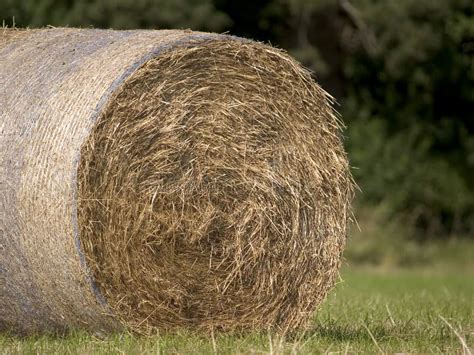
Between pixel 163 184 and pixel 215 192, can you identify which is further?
pixel 215 192

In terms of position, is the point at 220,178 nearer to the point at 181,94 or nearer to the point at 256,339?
the point at 181,94

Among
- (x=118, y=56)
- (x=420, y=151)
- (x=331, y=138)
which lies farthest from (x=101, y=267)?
(x=420, y=151)

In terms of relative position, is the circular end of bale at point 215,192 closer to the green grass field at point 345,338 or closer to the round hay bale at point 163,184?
the round hay bale at point 163,184

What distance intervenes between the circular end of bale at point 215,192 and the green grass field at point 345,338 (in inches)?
12.0

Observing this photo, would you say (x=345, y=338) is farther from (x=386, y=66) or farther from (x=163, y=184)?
(x=386, y=66)

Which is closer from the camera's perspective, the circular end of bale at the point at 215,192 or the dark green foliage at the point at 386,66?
the circular end of bale at the point at 215,192

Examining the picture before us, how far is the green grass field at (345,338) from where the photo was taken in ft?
18.6

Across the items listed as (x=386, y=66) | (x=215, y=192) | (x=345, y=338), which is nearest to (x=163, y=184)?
(x=215, y=192)

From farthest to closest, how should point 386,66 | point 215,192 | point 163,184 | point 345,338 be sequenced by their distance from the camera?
1. point 386,66
2. point 215,192
3. point 163,184
4. point 345,338

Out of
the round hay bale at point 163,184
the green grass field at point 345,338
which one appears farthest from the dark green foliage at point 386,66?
the round hay bale at point 163,184

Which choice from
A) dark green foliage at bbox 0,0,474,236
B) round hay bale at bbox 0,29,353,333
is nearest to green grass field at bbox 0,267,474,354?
round hay bale at bbox 0,29,353,333

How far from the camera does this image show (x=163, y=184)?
674 cm

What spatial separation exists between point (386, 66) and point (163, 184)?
15057 millimetres

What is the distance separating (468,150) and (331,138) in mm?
15687
